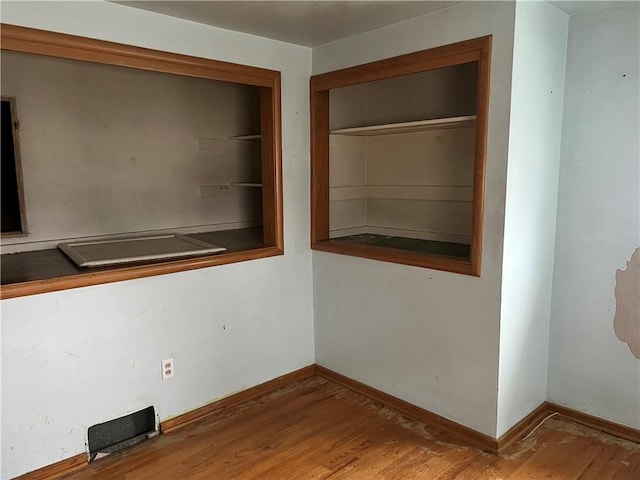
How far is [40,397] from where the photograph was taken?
7.46 feet

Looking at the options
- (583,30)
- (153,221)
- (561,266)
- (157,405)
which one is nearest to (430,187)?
(561,266)

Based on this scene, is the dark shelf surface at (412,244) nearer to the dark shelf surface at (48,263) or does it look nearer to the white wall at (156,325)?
the white wall at (156,325)

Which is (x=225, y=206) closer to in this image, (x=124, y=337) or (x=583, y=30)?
(x=124, y=337)

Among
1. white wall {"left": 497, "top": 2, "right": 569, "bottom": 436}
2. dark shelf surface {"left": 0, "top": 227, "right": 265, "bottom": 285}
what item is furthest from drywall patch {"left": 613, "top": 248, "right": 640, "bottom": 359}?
dark shelf surface {"left": 0, "top": 227, "right": 265, "bottom": 285}

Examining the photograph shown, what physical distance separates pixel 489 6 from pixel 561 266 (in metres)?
1.45

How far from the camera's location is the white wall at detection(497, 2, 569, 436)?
7.61 feet

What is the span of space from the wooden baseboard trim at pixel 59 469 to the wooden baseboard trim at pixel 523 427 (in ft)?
6.89

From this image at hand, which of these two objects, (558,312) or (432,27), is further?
(558,312)

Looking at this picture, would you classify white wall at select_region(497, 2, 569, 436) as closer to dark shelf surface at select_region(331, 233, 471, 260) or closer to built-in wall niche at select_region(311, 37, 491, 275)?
built-in wall niche at select_region(311, 37, 491, 275)

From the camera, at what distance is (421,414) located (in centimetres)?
281

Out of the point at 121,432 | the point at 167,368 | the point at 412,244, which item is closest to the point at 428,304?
the point at 412,244

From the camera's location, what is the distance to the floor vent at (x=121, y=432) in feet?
8.14

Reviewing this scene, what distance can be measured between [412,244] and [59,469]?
2.32 metres

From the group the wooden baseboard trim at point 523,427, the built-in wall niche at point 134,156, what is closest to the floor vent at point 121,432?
the built-in wall niche at point 134,156
